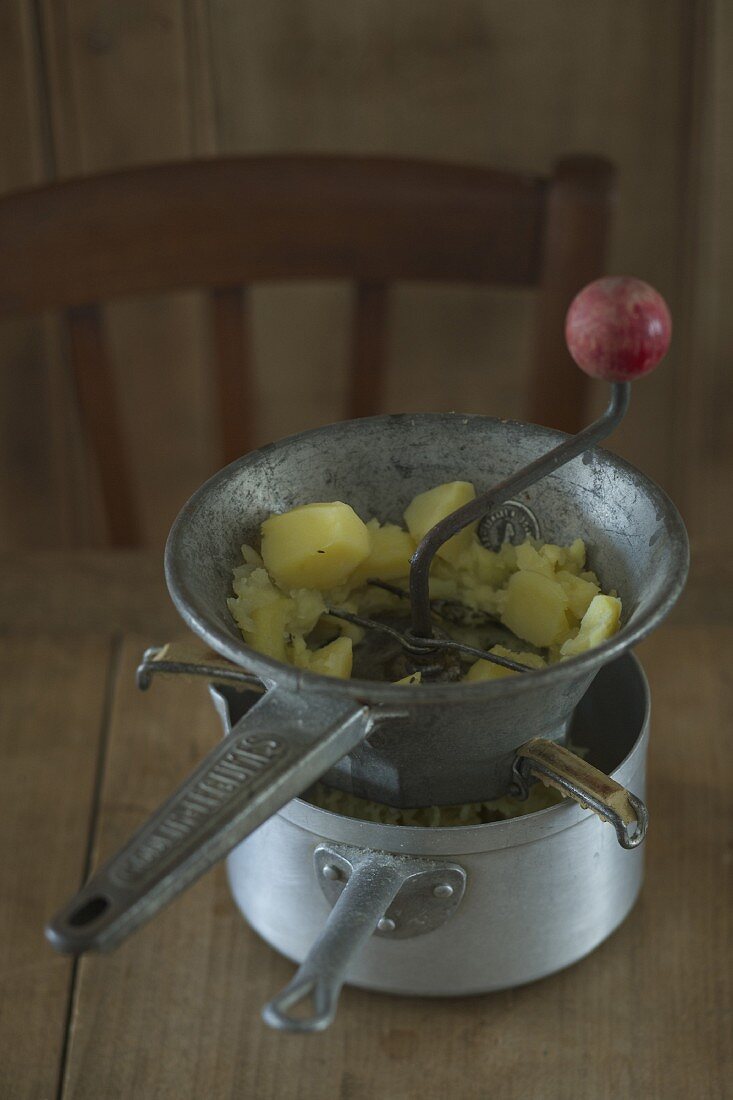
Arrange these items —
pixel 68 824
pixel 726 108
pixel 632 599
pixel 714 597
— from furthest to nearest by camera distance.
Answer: pixel 726 108 → pixel 714 597 → pixel 68 824 → pixel 632 599

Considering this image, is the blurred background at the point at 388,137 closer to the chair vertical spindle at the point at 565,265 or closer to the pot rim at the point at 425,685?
the chair vertical spindle at the point at 565,265

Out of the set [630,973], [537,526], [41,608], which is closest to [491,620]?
[537,526]

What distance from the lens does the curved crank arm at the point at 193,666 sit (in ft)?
2.10

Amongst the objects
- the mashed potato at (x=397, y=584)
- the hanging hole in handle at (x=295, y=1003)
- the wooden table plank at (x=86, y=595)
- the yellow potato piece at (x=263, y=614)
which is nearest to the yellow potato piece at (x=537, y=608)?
the mashed potato at (x=397, y=584)

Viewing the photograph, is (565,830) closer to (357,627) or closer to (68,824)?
(357,627)

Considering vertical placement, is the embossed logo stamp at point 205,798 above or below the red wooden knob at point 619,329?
below

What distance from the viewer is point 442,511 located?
2.33ft

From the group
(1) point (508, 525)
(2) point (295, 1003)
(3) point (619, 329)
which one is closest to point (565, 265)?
(1) point (508, 525)

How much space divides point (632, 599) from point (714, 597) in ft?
1.18

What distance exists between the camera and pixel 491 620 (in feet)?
2.42

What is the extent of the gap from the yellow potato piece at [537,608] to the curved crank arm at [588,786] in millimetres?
74

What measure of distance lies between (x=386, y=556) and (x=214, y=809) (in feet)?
0.86

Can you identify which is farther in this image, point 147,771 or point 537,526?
point 147,771

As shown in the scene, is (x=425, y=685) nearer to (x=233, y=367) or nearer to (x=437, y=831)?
(x=437, y=831)
